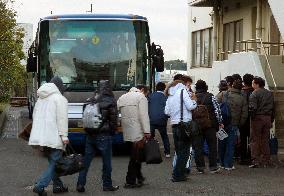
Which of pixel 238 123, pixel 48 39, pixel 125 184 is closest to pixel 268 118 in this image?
pixel 238 123

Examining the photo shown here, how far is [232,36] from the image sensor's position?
3250cm

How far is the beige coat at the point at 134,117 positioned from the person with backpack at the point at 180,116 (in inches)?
29.3

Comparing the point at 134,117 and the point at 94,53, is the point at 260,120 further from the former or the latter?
the point at 94,53

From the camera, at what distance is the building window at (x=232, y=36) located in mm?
31328

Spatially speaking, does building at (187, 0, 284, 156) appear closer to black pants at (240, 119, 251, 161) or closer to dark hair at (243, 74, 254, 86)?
black pants at (240, 119, 251, 161)

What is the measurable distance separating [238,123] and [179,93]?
2606 millimetres

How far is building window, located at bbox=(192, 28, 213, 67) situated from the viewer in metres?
36.1

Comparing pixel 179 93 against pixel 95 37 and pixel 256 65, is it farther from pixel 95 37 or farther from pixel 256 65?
pixel 256 65

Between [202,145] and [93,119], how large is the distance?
340 cm

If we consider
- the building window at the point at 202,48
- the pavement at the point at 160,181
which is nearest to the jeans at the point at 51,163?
the pavement at the point at 160,181

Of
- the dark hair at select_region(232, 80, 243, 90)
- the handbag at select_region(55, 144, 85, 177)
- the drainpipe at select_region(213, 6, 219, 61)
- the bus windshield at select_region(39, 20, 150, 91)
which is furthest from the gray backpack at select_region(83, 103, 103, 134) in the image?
the drainpipe at select_region(213, 6, 219, 61)

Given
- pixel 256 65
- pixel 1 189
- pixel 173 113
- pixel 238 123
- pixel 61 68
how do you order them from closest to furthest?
pixel 1 189, pixel 173 113, pixel 238 123, pixel 61 68, pixel 256 65

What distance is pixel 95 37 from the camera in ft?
57.4

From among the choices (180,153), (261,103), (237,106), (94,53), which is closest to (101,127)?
(180,153)
